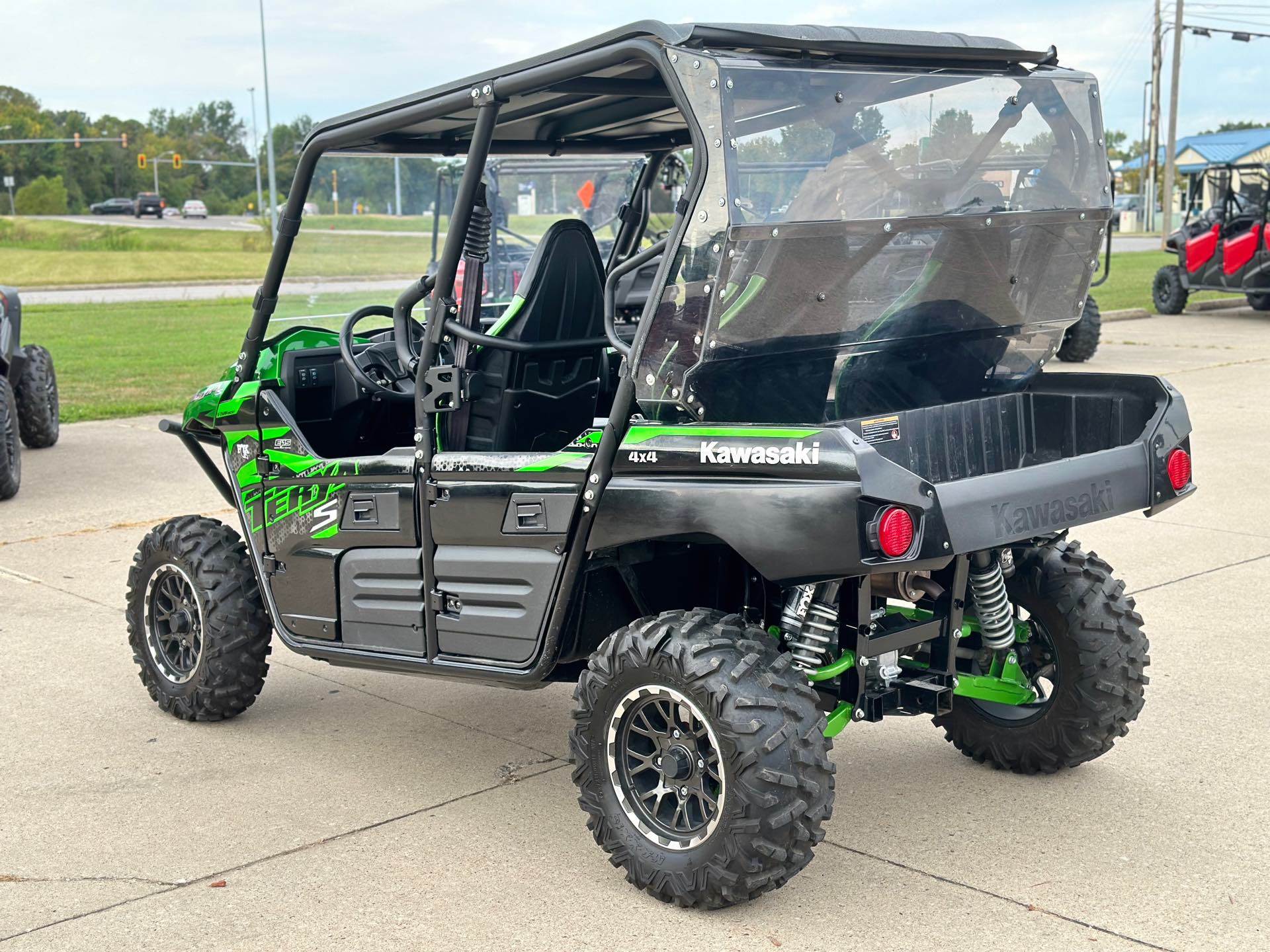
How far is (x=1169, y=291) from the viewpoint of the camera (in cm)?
2089

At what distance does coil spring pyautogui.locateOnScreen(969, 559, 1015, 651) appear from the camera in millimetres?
3910

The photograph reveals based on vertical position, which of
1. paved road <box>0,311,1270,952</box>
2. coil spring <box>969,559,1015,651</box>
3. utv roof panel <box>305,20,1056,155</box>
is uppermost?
utv roof panel <box>305,20,1056,155</box>

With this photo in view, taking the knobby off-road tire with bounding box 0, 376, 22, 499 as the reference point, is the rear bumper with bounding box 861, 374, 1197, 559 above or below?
above

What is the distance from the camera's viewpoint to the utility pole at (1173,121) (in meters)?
33.5

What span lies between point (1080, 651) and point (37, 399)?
8486 mm

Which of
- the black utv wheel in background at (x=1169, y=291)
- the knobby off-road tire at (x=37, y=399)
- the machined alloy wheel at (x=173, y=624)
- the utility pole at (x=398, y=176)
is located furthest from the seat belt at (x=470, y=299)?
the black utv wheel in background at (x=1169, y=291)

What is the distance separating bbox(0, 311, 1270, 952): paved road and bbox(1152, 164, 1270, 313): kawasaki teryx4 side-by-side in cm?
1551

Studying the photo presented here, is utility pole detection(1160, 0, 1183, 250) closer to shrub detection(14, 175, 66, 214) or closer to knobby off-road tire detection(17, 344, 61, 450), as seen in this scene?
knobby off-road tire detection(17, 344, 61, 450)

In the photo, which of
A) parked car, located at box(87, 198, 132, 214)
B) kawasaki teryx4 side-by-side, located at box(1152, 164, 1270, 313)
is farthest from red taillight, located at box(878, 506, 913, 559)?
parked car, located at box(87, 198, 132, 214)

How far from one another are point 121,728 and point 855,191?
10.1 ft

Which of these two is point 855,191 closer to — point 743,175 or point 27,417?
point 743,175

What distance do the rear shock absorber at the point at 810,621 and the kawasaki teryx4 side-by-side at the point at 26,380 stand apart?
6.88 m

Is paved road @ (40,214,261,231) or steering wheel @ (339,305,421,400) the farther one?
paved road @ (40,214,261,231)

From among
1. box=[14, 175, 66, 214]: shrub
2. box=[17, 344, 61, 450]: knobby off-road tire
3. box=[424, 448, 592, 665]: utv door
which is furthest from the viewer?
box=[14, 175, 66, 214]: shrub
